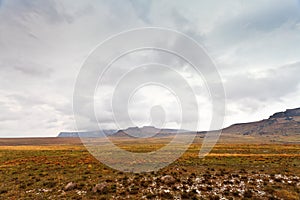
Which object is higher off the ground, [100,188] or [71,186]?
[71,186]

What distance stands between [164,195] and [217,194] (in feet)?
15.7

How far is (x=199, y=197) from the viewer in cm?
1895

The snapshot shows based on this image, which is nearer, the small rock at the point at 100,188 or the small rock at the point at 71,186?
the small rock at the point at 100,188

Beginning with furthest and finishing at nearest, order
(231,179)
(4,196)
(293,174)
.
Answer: (293,174), (231,179), (4,196)

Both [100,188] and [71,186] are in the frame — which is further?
[71,186]

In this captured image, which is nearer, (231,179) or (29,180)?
(231,179)

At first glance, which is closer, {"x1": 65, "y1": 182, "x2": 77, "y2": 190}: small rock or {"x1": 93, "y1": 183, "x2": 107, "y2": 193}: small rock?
{"x1": 93, "y1": 183, "x2": 107, "y2": 193}: small rock

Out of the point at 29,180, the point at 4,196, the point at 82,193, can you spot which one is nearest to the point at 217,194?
the point at 82,193

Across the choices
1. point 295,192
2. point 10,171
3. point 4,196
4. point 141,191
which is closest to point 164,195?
point 141,191

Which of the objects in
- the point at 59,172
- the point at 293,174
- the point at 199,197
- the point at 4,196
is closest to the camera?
the point at 199,197

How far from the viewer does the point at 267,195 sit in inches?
747

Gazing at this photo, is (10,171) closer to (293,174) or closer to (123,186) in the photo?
(123,186)

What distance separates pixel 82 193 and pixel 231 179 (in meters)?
15.9

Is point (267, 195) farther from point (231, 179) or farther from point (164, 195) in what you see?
point (164, 195)
